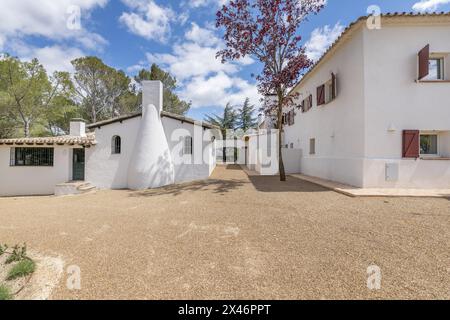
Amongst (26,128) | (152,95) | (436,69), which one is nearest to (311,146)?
(436,69)

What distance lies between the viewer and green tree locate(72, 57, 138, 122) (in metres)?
21.8

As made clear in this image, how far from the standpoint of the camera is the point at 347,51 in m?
9.59

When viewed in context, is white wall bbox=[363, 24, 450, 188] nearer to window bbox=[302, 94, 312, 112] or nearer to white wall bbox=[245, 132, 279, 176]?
window bbox=[302, 94, 312, 112]

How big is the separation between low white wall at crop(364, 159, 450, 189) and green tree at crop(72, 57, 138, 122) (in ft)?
80.8

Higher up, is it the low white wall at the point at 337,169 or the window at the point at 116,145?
the window at the point at 116,145

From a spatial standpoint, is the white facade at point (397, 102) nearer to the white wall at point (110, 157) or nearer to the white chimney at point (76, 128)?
the white wall at point (110, 157)

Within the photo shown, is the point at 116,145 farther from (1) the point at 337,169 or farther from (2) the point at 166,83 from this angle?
(2) the point at 166,83

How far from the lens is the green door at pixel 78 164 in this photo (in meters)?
12.0

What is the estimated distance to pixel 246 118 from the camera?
32844mm

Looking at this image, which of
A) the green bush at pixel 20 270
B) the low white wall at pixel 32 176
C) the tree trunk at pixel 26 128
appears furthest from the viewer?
the tree trunk at pixel 26 128

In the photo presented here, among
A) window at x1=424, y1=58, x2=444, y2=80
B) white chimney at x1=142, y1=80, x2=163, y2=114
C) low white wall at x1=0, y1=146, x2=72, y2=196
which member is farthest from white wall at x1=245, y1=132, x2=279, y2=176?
low white wall at x1=0, y1=146, x2=72, y2=196

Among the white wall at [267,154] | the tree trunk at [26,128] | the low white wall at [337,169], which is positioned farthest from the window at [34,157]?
the low white wall at [337,169]

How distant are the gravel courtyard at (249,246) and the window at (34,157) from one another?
5.39 metres
